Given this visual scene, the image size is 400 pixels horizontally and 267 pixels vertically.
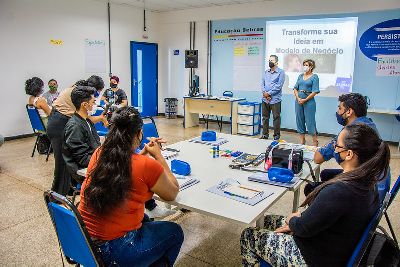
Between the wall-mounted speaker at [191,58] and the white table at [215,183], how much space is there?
5.29 metres

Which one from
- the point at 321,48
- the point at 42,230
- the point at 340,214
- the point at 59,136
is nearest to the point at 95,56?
the point at 321,48

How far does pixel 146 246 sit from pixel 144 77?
760cm

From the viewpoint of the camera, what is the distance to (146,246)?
1.71 meters

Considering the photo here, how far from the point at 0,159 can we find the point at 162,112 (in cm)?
488

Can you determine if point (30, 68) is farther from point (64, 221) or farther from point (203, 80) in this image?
point (64, 221)

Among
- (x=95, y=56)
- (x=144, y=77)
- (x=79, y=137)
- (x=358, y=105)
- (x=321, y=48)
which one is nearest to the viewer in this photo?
(x=79, y=137)

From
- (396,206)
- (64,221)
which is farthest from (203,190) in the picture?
(396,206)

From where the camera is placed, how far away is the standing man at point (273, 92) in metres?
6.44

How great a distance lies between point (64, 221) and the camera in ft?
5.20

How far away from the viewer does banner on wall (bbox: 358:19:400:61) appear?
6.07 meters

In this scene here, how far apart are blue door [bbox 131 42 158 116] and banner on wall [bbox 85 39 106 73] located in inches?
35.7

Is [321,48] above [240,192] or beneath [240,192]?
above

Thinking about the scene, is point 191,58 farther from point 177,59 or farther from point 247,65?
point 247,65

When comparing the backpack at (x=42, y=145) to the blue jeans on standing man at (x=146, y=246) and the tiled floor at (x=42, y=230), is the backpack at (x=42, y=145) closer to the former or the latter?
the tiled floor at (x=42, y=230)
